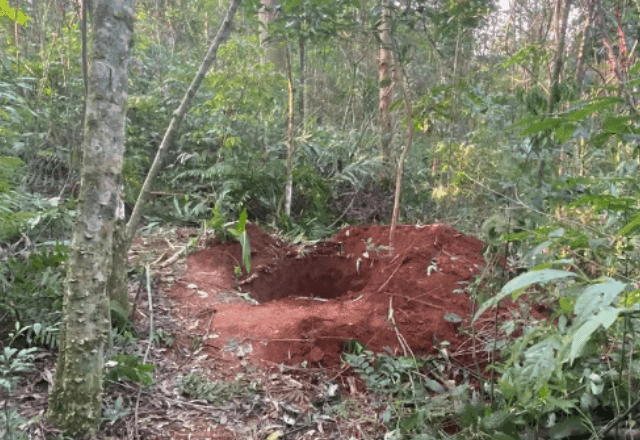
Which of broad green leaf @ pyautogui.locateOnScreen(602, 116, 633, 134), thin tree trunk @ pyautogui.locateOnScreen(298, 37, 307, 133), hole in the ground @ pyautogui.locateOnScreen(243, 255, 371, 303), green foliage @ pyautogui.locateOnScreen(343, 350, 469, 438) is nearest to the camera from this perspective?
broad green leaf @ pyautogui.locateOnScreen(602, 116, 633, 134)

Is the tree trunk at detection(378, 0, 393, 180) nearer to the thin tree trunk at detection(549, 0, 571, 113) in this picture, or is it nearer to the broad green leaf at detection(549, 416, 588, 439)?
the thin tree trunk at detection(549, 0, 571, 113)

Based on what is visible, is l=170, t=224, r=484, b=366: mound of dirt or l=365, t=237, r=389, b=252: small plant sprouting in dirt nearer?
l=170, t=224, r=484, b=366: mound of dirt

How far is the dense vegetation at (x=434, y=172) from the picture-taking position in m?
1.89

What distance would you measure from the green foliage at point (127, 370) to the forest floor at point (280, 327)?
0.10 metres

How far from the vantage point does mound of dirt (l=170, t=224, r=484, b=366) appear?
3.46 meters

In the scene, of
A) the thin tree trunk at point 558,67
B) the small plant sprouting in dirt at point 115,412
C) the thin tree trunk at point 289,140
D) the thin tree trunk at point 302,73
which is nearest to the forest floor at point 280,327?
the small plant sprouting in dirt at point 115,412

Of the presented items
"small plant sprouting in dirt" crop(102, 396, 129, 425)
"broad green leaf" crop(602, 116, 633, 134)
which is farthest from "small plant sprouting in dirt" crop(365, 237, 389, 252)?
"broad green leaf" crop(602, 116, 633, 134)

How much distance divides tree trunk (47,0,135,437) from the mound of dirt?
3.64 ft

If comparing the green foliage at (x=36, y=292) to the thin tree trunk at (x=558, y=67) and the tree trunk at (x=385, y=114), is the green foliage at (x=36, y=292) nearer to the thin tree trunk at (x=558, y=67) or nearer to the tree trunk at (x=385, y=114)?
the thin tree trunk at (x=558, y=67)

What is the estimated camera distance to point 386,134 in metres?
7.45

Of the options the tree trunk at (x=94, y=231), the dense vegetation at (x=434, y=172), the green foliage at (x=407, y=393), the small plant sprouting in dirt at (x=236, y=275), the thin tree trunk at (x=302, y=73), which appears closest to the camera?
the dense vegetation at (x=434, y=172)

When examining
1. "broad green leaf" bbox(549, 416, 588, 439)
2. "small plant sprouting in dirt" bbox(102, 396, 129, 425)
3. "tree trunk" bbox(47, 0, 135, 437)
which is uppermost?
"tree trunk" bbox(47, 0, 135, 437)

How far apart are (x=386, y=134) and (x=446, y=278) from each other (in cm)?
369

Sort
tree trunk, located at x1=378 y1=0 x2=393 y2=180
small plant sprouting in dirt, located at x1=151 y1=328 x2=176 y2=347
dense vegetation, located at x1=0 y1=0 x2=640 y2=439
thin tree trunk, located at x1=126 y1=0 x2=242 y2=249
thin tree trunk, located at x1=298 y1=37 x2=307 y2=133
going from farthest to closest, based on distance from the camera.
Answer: tree trunk, located at x1=378 y1=0 x2=393 y2=180 < thin tree trunk, located at x1=298 y1=37 x2=307 y2=133 < small plant sprouting in dirt, located at x1=151 y1=328 x2=176 y2=347 < thin tree trunk, located at x1=126 y1=0 x2=242 y2=249 < dense vegetation, located at x1=0 y1=0 x2=640 y2=439
